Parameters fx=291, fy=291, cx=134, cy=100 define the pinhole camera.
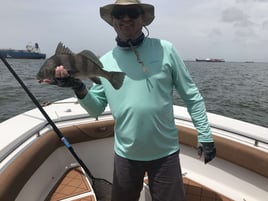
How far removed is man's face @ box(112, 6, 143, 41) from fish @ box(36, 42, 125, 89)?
0.26m

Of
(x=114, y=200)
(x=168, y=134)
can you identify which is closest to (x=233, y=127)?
(x=168, y=134)

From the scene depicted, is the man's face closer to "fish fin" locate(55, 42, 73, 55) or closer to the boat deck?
"fish fin" locate(55, 42, 73, 55)

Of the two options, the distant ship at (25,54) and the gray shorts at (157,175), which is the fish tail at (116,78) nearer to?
the gray shorts at (157,175)

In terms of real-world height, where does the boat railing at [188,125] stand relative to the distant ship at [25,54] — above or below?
above

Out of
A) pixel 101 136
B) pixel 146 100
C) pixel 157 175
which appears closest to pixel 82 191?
pixel 101 136

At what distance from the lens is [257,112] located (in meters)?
12.0

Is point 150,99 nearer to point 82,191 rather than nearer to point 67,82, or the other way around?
point 67,82

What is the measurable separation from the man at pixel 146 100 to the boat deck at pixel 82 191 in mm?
952

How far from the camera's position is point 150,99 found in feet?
6.03

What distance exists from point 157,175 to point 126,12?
110 centimetres

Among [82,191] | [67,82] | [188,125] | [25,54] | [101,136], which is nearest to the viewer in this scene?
[67,82]

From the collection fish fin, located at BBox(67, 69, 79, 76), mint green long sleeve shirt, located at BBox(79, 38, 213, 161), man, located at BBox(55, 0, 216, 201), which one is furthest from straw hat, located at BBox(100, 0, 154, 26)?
fish fin, located at BBox(67, 69, 79, 76)

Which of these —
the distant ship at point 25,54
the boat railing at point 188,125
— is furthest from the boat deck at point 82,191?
the distant ship at point 25,54

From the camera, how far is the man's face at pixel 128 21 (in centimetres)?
187
